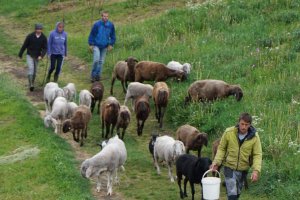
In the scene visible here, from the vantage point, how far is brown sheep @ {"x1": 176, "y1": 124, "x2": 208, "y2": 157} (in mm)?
13171

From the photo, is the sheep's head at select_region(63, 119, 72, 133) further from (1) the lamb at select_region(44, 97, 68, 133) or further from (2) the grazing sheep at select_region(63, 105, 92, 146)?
(1) the lamb at select_region(44, 97, 68, 133)

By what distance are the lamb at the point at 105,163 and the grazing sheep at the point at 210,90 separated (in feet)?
15.3

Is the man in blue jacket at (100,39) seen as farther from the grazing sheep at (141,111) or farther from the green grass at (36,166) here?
the grazing sheep at (141,111)

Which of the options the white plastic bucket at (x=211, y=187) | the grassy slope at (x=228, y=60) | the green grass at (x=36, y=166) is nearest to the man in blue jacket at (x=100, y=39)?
the grassy slope at (x=228, y=60)

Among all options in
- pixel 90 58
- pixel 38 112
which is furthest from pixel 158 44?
pixel 38 112

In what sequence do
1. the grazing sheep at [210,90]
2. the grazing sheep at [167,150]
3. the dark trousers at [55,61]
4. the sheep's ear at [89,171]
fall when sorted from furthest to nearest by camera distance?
the dark trousers at [55,61] < the grazing sheep at [210,90] < the grazing sheep at [167,150] < the sheep's ear at [89,171]

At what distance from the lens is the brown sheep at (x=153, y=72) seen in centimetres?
1838

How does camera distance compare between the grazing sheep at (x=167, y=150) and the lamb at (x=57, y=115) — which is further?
the lamb at (x=57, y=115)

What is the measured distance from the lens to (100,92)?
1733 cm

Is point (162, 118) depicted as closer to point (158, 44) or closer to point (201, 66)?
point (201, 66)

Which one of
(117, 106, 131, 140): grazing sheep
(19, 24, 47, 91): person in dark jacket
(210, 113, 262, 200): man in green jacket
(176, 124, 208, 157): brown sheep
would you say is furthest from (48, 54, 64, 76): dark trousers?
(210, 113, 262, 200): man in green jacket

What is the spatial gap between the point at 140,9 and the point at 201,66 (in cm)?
1193

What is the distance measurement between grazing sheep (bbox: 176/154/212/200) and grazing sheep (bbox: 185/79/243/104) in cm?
484

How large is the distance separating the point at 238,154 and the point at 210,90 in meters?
6.84
